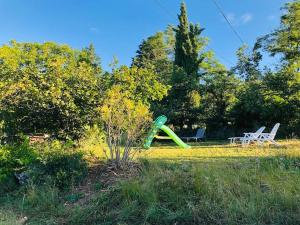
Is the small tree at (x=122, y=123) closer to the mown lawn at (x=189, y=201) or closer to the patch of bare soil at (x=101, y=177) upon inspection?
the patch of bare soil at (x=101, y=177)

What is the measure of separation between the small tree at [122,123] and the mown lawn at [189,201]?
5.10ft

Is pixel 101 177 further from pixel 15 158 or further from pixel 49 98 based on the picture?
pixel 49 98

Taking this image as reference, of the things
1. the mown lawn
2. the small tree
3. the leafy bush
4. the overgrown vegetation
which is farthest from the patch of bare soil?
the leafy bush

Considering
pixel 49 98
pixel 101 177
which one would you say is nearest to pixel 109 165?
pixel 101 177

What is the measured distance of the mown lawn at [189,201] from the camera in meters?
4.71

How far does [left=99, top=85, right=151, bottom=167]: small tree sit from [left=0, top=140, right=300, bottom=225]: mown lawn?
5.10 feet

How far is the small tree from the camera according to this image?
25.3ft

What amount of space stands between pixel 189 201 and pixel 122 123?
3098 mm

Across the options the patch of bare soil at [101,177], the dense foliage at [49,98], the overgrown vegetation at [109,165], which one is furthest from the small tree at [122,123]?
the dense foliage at [49,98]

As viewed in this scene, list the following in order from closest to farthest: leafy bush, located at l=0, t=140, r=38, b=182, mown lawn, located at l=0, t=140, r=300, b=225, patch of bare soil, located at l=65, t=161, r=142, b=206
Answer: mown lawn, located at l=0, t=140, r=300, b=225 < patch of bare soil, located at l=65, t=161, r=142, b=206 < leafy bush, located at l=0, t=140, r=38, b=182

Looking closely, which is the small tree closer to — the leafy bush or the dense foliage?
the dense foliage

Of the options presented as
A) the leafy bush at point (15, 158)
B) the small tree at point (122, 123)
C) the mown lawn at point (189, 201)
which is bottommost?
the mown lawn at point (189, 201)

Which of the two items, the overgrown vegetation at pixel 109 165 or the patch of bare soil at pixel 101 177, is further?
the patch of bare soil at pixel 101 177

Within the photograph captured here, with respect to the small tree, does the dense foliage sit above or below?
above
